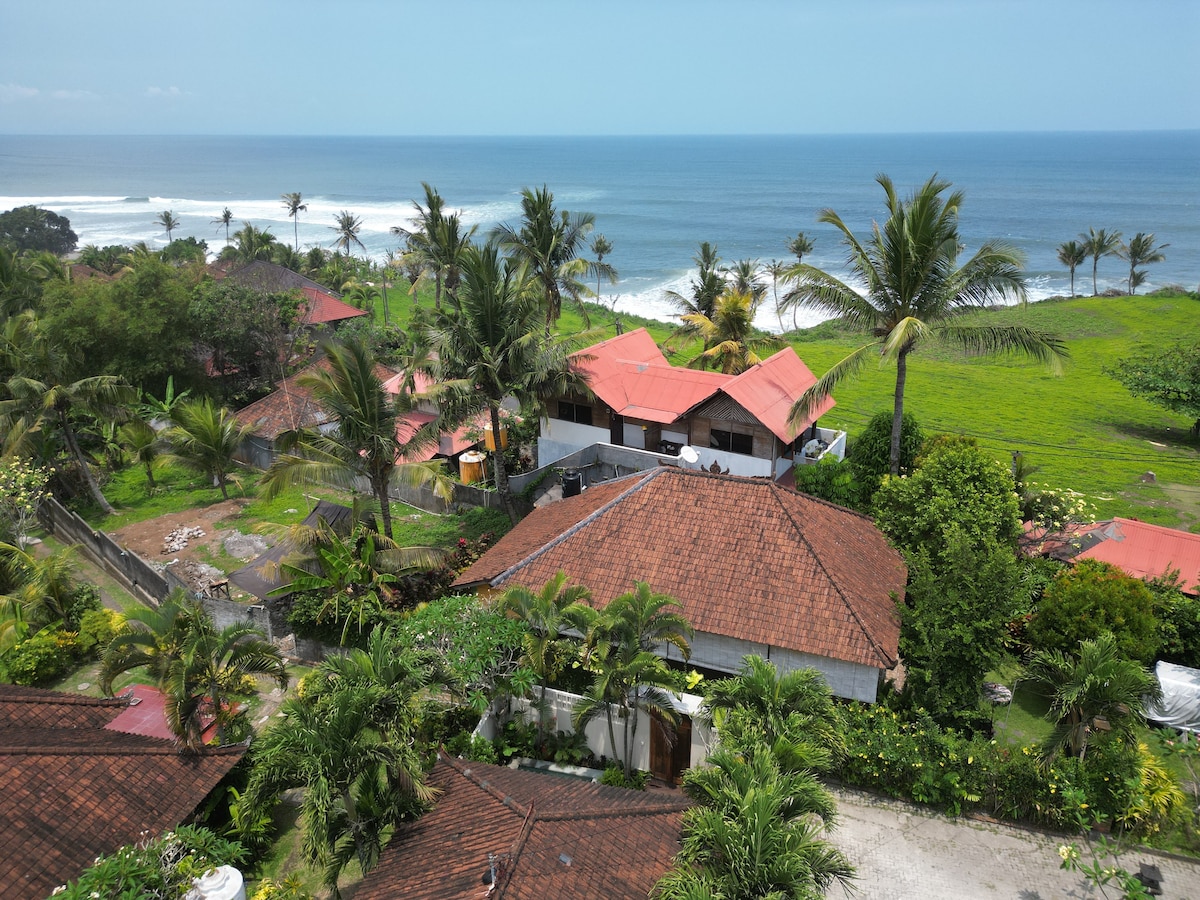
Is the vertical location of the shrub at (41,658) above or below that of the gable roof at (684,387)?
below

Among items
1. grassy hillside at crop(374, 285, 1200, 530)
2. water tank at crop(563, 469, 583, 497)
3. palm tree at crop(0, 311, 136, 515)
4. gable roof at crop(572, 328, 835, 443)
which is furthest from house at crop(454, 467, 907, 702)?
palm tree at crop(0, 311, 136, 515)

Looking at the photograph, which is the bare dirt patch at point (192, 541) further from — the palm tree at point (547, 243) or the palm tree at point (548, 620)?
the palm tree at point (547, 243)

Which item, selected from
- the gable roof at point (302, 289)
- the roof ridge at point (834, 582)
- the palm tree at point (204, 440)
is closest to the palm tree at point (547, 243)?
the palm tree at point (204, 440)

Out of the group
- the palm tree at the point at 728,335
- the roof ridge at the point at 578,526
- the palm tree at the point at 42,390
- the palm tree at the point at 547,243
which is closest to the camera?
the roof ridge at the point at 578,526

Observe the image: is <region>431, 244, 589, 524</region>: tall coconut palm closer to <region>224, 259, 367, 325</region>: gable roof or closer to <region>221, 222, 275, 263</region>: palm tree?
<region>224, 259, 367, 325</region>: gable roof

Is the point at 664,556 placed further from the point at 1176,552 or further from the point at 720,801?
the point at 1176,552

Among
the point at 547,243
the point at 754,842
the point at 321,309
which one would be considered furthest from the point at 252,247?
the point at 754,842

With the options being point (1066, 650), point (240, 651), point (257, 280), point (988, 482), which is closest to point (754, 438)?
point (988, 482)
